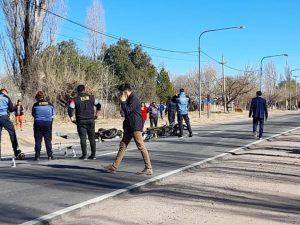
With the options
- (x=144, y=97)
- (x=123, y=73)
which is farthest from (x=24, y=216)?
(x=123, y=73)

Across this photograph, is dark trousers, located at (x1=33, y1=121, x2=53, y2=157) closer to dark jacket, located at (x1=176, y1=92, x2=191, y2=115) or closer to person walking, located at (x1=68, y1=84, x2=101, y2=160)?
person walking, located at (x1=68, y1=84, x2=101, y2=160)

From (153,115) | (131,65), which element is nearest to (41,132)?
(153,115)

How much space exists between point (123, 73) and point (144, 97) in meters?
7.86

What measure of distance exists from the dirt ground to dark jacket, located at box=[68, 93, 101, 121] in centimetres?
287

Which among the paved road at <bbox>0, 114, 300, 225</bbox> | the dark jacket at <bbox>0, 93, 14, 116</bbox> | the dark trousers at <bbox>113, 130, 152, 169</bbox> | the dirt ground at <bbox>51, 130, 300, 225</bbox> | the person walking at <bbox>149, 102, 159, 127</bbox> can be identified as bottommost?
the dirt ground at <bbox>51, 130, 300, 225</bbox>

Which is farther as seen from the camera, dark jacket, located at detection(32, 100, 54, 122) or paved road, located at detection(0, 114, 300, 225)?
dark jacket, located at detection(32, 100, 54, 122)

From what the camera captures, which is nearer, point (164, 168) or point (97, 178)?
point (97, 178)

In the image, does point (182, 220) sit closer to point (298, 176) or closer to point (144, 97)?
point (298, 176)

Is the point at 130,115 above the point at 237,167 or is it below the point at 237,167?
above

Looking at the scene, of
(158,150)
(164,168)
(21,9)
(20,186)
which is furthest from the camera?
(21,9)

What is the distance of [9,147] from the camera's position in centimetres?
1791

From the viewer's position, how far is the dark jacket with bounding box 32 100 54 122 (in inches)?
489

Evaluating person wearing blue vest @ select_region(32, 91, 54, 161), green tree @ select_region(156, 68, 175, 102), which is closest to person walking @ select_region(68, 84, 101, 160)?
person wearing blue vest @ select_region(32, 91, 54, 161)

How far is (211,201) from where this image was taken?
748cm
